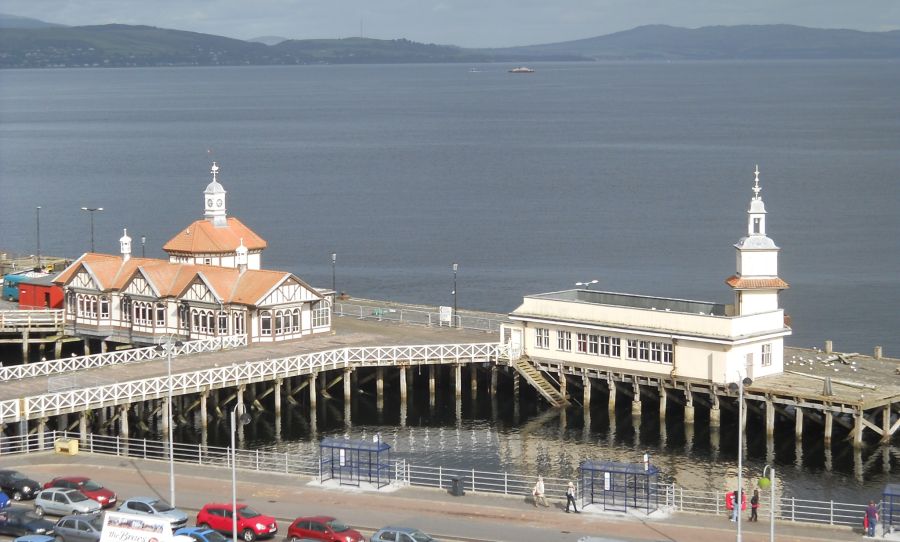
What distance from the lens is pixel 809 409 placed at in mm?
78750

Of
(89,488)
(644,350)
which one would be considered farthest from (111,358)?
(89,488)

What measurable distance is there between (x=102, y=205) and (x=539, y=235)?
188ft

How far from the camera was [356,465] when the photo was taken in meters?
62.3

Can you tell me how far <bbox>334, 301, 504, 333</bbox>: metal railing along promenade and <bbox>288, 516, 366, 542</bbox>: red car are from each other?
40.8m

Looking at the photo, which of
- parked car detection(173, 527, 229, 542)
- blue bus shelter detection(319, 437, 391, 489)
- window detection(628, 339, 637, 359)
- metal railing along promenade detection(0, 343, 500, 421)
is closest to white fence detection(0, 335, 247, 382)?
metal railing along promenade detection(0, 343, 500, 421)

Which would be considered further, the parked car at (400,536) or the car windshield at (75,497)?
the car windshield at (75,497)

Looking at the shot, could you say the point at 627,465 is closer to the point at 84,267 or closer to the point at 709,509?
the point at 709,509

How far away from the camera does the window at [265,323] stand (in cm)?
9106

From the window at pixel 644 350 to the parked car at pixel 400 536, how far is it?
33544 mm

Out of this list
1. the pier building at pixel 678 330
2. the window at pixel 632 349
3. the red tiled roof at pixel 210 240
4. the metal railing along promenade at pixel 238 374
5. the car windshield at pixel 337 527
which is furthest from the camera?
the red tiled roof at pixel 210 240

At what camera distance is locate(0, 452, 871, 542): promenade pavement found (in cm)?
5434

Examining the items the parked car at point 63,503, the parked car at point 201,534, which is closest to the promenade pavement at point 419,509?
the parked car at point 63,503

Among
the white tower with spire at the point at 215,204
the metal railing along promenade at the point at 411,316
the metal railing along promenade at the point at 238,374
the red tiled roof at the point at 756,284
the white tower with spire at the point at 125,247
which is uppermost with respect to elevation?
the white tower with spire at the point at 215,204

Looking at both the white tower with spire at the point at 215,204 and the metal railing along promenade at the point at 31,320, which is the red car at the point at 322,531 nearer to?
the metal railing along promenade at the point at 31,320
